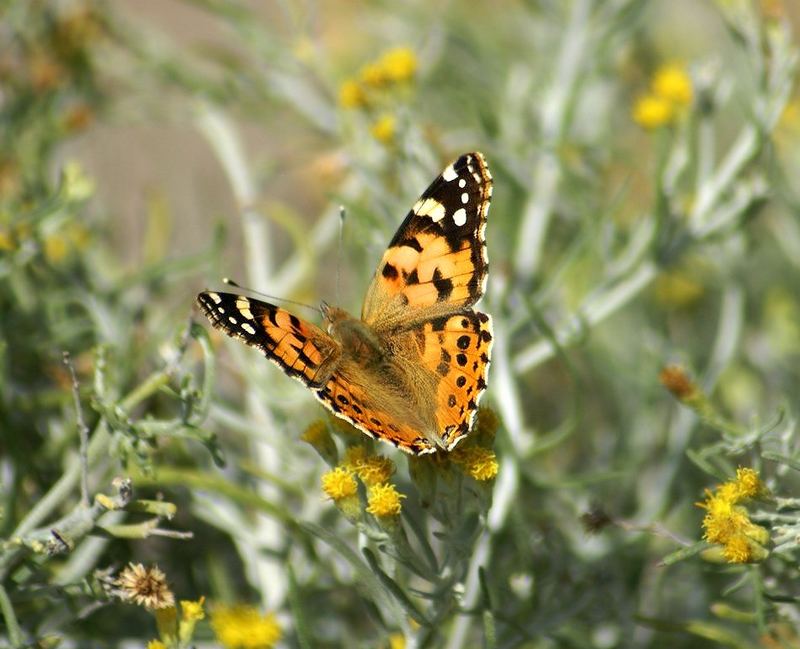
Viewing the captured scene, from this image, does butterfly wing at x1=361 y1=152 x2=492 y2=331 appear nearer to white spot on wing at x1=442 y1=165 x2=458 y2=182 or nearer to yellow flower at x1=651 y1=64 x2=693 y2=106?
white spot on wing at x1=442 y1=165 x2=458 y2=182

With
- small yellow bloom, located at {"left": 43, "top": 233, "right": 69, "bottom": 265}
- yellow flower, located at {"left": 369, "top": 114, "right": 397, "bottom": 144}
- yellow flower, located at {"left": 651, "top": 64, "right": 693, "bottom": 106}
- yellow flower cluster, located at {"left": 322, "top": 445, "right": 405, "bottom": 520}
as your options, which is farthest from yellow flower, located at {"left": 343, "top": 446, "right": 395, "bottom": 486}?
yellow flower, located at {"left": 651, "top": 64, "right": 693, "bottom": 106}

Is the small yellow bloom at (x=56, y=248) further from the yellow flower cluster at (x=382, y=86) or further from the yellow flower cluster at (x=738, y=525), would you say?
the yellow flower cluster at (x=738, y=525)

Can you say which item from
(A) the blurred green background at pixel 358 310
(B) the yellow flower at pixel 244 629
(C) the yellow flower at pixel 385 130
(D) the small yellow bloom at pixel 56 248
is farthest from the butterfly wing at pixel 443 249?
(D) the small yellow bloom at pixel 56 248

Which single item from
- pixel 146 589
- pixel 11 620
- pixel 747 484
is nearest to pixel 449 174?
pixel 747 484

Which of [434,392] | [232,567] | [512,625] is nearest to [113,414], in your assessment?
[434,392]

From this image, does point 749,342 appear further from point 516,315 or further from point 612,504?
point 516,315

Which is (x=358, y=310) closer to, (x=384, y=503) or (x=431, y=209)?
(x=431, y=209)
